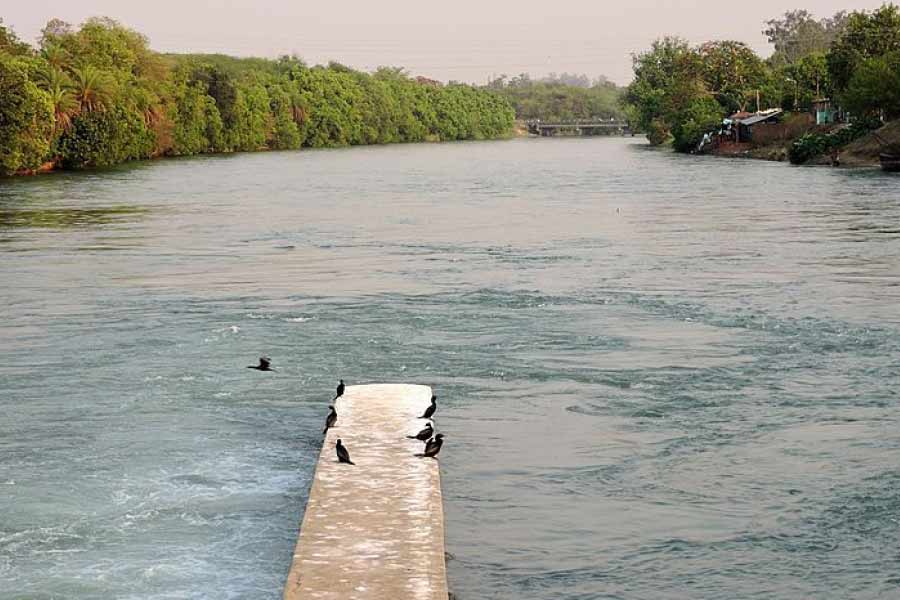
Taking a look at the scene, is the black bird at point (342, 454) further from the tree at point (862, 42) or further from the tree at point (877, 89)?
the tree at point (862, 42)

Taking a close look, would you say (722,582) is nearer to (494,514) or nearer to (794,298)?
(494,514)

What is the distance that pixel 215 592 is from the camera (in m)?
11.4

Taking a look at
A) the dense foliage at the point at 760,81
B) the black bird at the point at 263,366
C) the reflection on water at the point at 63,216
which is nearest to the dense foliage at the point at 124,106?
the reflection on water at the point at 63,216

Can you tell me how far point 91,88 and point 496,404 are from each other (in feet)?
281

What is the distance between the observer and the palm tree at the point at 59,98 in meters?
90.6

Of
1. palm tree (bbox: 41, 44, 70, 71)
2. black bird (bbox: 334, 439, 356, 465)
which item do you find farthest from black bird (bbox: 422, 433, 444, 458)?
palm tree (bbox: 41, 44, 70, 71)

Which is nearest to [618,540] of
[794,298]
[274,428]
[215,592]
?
[215,592]

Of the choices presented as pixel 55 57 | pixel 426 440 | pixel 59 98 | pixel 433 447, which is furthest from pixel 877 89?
pixel 433 447

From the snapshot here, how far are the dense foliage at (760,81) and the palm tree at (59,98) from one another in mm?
46520

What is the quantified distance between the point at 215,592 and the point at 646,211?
1526 inches

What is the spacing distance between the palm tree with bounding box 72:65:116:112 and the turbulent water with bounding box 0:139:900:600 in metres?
60.8

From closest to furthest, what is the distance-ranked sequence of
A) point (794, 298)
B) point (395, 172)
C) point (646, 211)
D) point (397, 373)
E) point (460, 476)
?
1. point (460, 476)
2. point (397, 373)
3. point (794, 298)
4. point (646, 211)
5. point (395, 172)

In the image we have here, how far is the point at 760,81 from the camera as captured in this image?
13712cm

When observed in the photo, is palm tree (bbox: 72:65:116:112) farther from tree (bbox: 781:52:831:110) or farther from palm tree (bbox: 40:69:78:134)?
tree (bbox: 781:52:831:110)
